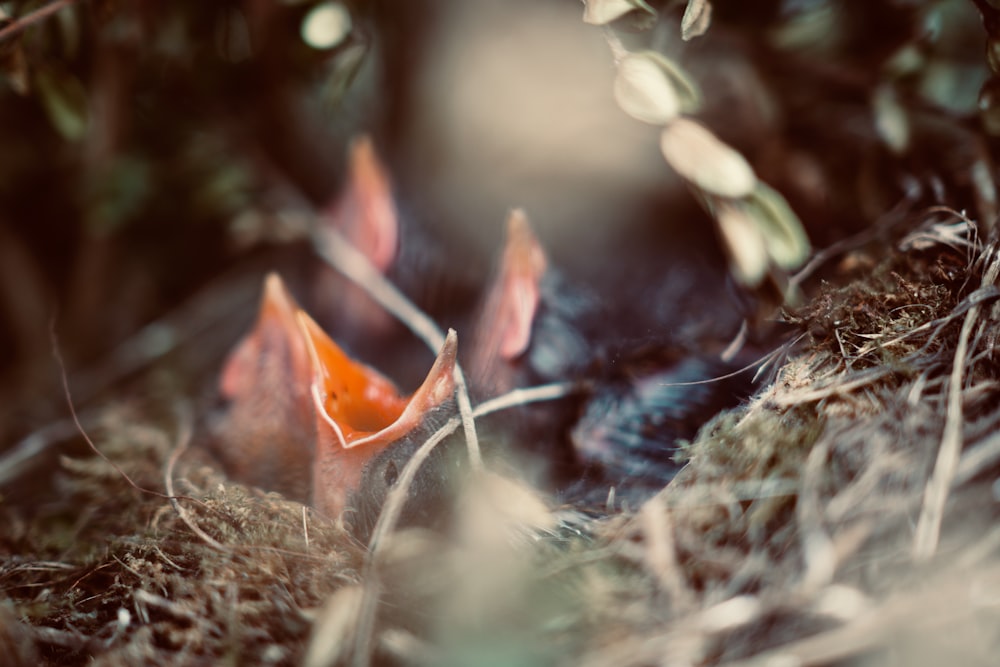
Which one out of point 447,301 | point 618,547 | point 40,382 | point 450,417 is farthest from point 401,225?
point 40,382

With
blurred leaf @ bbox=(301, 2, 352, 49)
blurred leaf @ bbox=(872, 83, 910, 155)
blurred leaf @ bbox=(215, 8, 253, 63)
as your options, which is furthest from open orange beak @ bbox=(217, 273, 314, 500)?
blurred leaf @ bbox=(872, 83, 910, 155)

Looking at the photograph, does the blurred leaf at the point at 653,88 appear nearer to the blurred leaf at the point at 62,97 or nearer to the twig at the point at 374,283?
the twig at the point at 374,283

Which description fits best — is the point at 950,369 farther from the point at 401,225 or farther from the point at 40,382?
the point at 40,382

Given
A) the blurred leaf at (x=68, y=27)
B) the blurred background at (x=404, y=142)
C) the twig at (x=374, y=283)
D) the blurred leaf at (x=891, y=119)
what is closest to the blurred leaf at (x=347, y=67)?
the blurred background at (x=404, y=142)

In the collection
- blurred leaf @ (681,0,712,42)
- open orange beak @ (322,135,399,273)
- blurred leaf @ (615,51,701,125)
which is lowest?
open orange beak @ (322,135,399,273)

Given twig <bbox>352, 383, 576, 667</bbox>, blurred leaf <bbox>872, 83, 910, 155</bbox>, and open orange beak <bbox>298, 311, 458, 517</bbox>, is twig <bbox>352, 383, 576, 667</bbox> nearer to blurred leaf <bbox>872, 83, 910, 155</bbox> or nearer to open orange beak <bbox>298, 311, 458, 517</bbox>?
open orange beak <bbox>298, 311, 458, 517</bbox>

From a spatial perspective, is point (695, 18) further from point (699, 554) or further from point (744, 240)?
point (699, 554)
